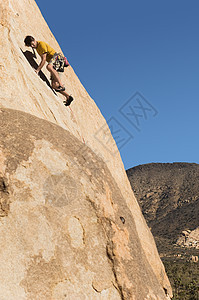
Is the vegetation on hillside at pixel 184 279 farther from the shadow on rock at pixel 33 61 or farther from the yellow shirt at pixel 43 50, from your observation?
the yellow shirt at pixel 43 50

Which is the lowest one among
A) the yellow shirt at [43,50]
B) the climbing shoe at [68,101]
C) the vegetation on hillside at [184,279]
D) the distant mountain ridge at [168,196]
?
the vegetation on hillside at [184,279]

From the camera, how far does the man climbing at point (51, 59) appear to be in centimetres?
870

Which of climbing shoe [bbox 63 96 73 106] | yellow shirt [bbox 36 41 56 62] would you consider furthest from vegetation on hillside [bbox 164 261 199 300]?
yellow shirt [bbox 36 41 56 62]

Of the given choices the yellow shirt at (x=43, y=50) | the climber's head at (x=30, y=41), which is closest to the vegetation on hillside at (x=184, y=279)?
the yellow shirt at (x=43, y=50)

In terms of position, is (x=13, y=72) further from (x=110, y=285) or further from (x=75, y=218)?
(x=110, y=285)

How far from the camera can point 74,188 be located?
474cm

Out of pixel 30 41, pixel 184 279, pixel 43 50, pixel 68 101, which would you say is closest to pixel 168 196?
pixel 184 279

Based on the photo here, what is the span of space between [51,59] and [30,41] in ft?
2.31

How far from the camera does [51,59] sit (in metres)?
9.00

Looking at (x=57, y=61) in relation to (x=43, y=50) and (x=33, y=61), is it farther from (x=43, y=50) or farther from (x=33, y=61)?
(x=33, y=61)

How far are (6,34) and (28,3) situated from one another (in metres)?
4.78

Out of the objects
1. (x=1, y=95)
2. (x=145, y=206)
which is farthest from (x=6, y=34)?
(x=145, y=206)

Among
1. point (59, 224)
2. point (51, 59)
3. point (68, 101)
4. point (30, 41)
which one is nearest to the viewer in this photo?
point (59, 224)

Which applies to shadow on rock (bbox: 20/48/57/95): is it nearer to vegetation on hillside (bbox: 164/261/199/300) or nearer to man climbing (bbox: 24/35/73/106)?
man climbing (bbox: 24/35/73/106)
